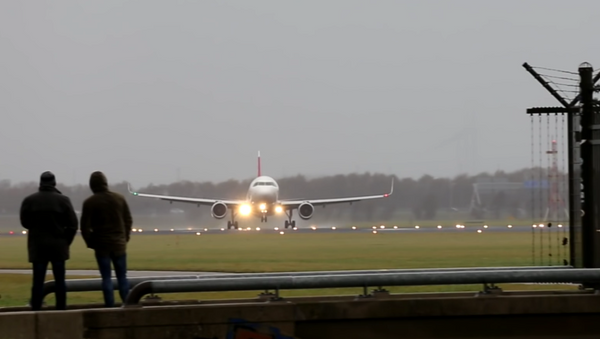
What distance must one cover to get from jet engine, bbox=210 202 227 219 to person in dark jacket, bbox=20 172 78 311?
58.6 metres

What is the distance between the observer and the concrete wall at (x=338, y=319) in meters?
8.83

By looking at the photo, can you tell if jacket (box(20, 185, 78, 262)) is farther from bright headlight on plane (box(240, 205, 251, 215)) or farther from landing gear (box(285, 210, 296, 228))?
bright headlight on plane (box(240, 205, 251, 215))

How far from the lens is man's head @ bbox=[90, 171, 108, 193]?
11.4 meters

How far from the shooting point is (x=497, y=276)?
9.61 metres

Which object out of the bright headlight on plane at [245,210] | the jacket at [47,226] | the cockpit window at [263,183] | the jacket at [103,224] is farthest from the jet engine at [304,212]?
the jacket at [47,226]

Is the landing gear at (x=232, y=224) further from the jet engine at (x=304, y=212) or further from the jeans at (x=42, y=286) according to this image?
the jeans at (x=42, y=286)

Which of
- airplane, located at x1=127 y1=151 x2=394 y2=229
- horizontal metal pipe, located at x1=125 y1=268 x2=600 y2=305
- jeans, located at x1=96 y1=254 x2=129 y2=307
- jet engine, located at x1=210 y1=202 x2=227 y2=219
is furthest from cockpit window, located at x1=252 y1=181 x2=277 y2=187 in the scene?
horizontal metal pipe, located at x1=125 y1=268 x2=600 y2=305

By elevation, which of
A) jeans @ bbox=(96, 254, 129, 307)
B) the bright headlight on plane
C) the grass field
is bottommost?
the grass field

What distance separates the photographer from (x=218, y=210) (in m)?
69.6

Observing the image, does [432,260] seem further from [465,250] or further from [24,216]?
[24,216]

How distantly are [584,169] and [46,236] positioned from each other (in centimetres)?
657

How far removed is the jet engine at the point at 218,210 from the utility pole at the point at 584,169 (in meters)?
56.3

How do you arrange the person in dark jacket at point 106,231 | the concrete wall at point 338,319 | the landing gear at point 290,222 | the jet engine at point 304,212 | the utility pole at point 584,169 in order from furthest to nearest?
the landing gear at point 290,222 → the jet engine at point 304,212 → the utility pole at point 584,169 → the person in dark jacket at point 106,231 → the concrete wall at point 338,319

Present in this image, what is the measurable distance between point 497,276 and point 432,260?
22545mm
